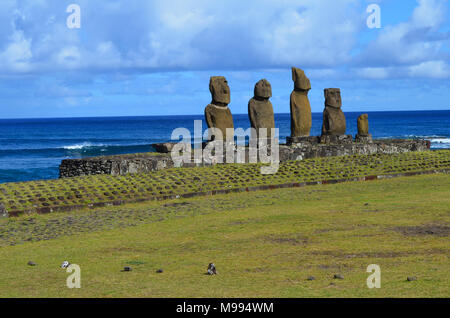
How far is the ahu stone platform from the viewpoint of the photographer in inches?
587

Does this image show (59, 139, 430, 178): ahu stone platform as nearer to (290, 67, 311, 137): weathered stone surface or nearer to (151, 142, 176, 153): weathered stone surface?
(290, 67, 311, 137): weathered stone surface

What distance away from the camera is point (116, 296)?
564 cm

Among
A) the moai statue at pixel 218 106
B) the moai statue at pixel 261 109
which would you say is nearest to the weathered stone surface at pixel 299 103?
the moai statue at pixel 261 109

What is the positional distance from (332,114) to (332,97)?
25.0 inches

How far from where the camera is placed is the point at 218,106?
59.2 feet

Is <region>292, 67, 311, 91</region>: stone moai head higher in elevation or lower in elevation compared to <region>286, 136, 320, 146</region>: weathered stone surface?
higher

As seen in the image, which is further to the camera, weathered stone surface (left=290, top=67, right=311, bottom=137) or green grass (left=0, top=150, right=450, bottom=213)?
weathered stone surface (left=290, top=67, right=311, bottom=137)

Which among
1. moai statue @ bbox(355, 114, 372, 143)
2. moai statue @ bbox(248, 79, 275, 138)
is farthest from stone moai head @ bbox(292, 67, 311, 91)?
moai statue @ bbox(355, 114, 372, 143)

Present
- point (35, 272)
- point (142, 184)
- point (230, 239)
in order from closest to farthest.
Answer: point (35, 272) < point (230, 239) < point (142, 184)

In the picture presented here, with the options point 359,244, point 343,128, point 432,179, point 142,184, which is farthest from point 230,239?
point 343,128

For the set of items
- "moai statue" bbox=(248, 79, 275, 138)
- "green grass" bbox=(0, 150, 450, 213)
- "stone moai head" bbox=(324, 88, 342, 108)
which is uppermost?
"stone moai head" bbox=(324, 88, 342, 108)

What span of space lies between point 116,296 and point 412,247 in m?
4.07

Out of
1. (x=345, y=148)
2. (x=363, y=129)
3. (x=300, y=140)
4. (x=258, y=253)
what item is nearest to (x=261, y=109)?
(x=300, y=140)
